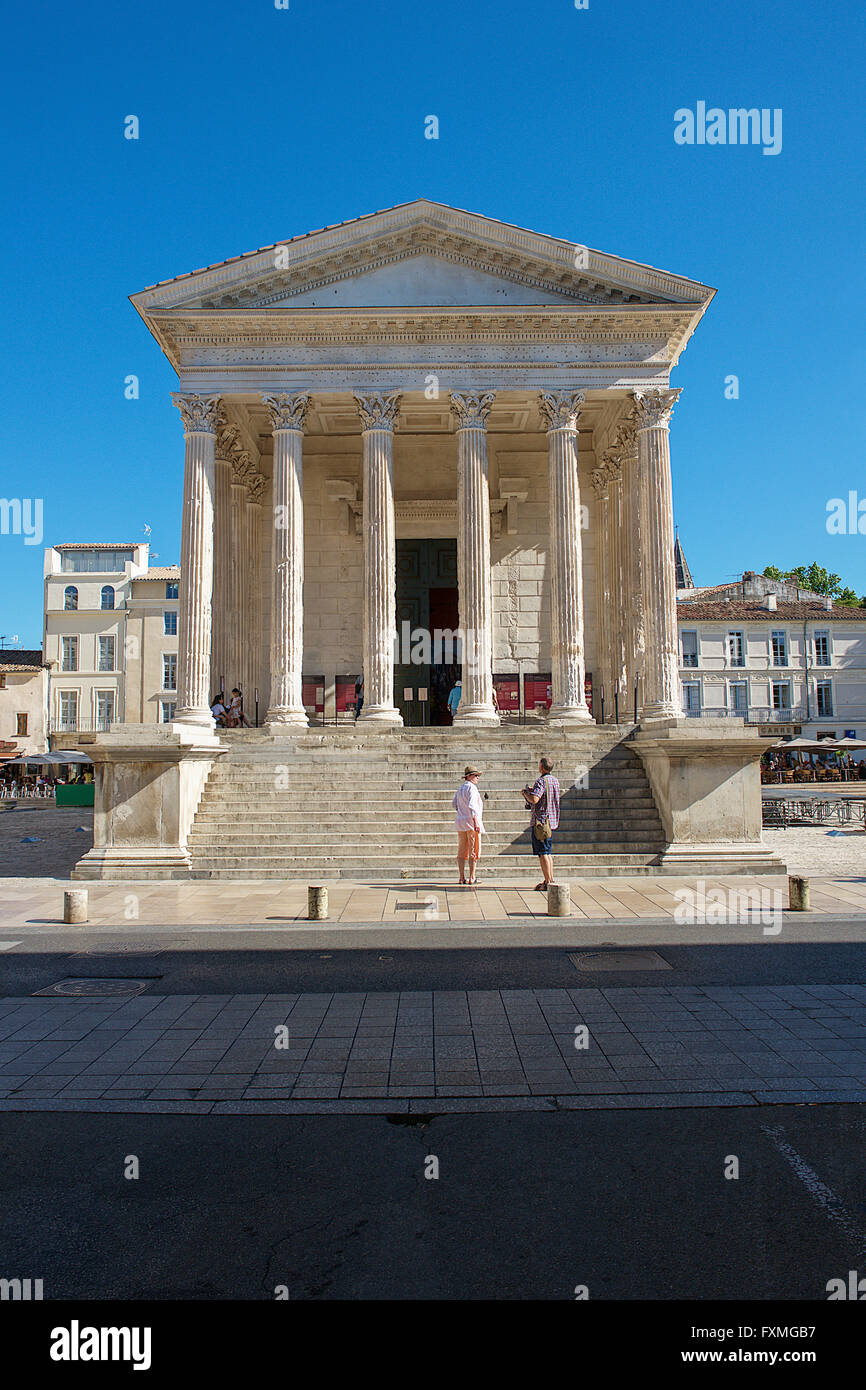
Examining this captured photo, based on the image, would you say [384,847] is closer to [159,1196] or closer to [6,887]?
[6,887]

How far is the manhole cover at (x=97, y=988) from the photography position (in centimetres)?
842

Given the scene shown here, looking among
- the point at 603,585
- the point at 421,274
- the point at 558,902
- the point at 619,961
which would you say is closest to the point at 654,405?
the point at 603,585

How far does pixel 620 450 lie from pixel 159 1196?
2425 cm

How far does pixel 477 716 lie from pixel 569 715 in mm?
2166

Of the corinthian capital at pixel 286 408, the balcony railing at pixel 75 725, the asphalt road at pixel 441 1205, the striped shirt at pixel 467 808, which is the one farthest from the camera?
the balcony railing at pixel 75 725

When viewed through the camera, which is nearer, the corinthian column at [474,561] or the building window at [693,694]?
the corinthian column at [474,561]

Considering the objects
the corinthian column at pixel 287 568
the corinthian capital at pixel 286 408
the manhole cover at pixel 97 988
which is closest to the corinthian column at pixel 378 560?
the corinthian capital at pixel 286 408

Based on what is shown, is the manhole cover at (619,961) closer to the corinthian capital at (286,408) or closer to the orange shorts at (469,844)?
the orange shorts at (469,844)

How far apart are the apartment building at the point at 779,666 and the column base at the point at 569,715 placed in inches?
1768

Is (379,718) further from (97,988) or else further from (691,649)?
(691,649)

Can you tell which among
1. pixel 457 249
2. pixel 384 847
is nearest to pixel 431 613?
pixel 457 249

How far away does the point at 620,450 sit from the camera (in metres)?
26.0
